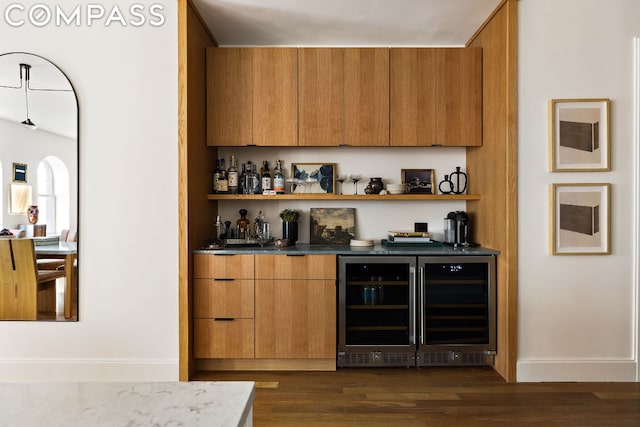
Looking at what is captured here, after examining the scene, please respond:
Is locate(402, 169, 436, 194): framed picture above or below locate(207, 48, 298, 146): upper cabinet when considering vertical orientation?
below

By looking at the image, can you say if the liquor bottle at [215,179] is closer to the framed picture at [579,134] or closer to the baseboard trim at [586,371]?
the framed picture at [579,134]

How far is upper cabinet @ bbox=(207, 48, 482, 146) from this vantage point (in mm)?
3377

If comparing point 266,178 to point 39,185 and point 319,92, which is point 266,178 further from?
point 39,185

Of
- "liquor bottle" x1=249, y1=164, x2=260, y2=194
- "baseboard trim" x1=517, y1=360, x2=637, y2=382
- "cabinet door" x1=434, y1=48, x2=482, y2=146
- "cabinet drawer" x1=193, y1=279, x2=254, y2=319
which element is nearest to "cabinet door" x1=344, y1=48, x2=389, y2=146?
"cabinet door" x1=434, y1=48, x2=482, y2=146

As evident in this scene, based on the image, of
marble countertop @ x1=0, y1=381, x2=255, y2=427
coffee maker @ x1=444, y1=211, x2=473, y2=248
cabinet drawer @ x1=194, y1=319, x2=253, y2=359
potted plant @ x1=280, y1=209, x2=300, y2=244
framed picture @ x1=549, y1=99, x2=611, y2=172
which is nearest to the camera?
marble countertop @ x1=0, y1=381, x2=255, y2=427

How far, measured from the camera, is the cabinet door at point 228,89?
3375mm

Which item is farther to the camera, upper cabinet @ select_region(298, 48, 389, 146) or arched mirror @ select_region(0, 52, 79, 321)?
upper cabinet @ select_region(298, 48, 389, 146)

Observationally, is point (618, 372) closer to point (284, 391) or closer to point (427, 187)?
point (427, 187)

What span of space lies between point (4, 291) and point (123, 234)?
3.00ft

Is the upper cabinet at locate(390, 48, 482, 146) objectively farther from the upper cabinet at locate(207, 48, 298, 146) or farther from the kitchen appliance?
the kitchen appliance

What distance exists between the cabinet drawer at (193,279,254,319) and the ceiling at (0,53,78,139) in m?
1.40

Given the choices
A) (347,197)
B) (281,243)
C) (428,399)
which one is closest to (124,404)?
(428,399)

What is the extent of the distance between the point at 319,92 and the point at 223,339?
2.03 m

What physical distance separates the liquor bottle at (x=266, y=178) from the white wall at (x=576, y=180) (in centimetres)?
195
